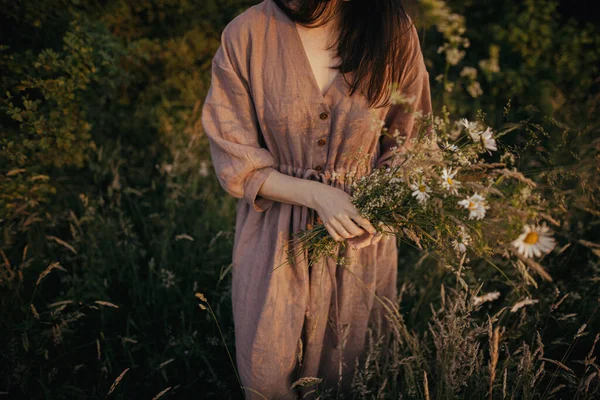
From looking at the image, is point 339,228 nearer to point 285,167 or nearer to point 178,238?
point 285,167

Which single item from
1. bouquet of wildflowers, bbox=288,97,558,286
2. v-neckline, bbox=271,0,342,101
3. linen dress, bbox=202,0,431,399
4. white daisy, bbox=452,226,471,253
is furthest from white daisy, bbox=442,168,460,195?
v-neckline, bbox=271,0,342,101

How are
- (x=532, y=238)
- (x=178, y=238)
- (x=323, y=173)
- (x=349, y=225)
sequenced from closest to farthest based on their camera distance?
(x=532, y=238) < (x=349, y=225) < (x=323, y=173) < (x=178, y=238)

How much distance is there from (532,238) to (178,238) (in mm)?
1666

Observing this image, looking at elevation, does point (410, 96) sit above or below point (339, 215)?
above

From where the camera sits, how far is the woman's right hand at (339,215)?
1.17 meters

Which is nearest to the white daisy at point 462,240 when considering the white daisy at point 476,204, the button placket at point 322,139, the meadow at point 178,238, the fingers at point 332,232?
the white daisy at point 476,204

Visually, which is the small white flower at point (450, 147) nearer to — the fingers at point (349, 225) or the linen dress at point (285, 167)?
the linen dress at point (285, 167)

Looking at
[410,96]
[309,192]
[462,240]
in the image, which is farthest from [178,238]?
[462,240]

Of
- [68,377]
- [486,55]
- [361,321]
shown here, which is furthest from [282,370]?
[486,55]

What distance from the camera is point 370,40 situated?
1.32 metres

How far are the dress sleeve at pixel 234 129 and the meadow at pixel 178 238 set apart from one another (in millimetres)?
513

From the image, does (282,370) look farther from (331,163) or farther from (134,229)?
(134,229)

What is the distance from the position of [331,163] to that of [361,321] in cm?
69

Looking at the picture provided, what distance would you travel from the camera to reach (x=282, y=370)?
149 centimetres
